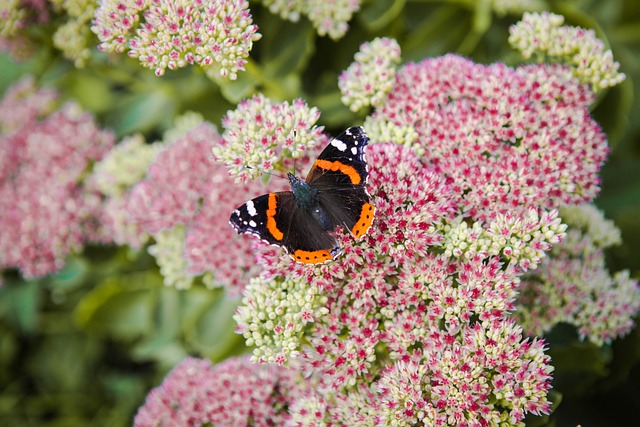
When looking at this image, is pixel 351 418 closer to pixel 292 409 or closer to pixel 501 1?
pixel 292 409

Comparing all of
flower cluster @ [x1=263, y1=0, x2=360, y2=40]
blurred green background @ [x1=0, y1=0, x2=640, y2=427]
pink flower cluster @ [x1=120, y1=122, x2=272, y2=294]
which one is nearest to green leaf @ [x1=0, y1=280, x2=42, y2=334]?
blurred green background @ [x1=0, y1=0, x2=640, y2=427]

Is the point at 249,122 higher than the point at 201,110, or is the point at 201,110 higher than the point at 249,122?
the point at 249,122

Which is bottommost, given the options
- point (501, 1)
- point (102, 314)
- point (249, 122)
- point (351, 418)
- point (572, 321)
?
point (102, 314)

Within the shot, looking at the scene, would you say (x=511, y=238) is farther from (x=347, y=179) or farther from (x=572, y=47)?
(x=572, y=47)

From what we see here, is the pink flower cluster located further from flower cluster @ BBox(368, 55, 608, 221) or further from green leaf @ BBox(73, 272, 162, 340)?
flower cluster @ BBox(368, 55, 608, 221)

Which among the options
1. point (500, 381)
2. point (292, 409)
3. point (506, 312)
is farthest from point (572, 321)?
point (292, 409)

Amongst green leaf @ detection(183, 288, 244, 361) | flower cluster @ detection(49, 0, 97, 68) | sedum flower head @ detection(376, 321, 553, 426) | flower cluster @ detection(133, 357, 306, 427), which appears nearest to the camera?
sedum flower head @ detection(376, 321, 553, 426)
